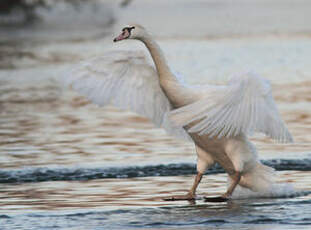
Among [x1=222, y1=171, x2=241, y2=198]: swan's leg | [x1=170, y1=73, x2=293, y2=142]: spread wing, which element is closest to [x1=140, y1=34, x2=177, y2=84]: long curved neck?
[x1=170, y1=73, x2=293, y2=142]: spread wing

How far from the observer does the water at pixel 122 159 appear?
967 centimetres

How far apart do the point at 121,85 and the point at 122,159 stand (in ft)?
6.86

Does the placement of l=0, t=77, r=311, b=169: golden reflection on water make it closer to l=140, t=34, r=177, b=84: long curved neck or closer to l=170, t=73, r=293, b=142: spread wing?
l=140, t=34, r=177, b=84: long curved neck

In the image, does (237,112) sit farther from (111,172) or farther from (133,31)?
(111,172)

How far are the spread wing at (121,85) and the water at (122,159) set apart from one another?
2.87ft

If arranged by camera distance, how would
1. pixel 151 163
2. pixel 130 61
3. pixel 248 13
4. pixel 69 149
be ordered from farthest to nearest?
1. pixel 248 13
2. pixel 69 149
3. pixel 151 163
4. pixel 130 61

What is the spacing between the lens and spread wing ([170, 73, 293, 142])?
10.2 metres

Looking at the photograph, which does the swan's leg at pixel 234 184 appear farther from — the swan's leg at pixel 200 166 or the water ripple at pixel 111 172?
the water ripple at pixel 111 172

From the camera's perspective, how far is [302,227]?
889 centimetres

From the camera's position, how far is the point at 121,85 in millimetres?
11406

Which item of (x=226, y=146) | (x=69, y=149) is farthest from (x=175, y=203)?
(x=69, y=149)

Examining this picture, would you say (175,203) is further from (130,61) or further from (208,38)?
(208,38)

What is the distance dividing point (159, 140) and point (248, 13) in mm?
44758

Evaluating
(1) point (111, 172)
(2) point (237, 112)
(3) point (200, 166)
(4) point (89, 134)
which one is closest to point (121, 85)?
(3) point (200, 166)
